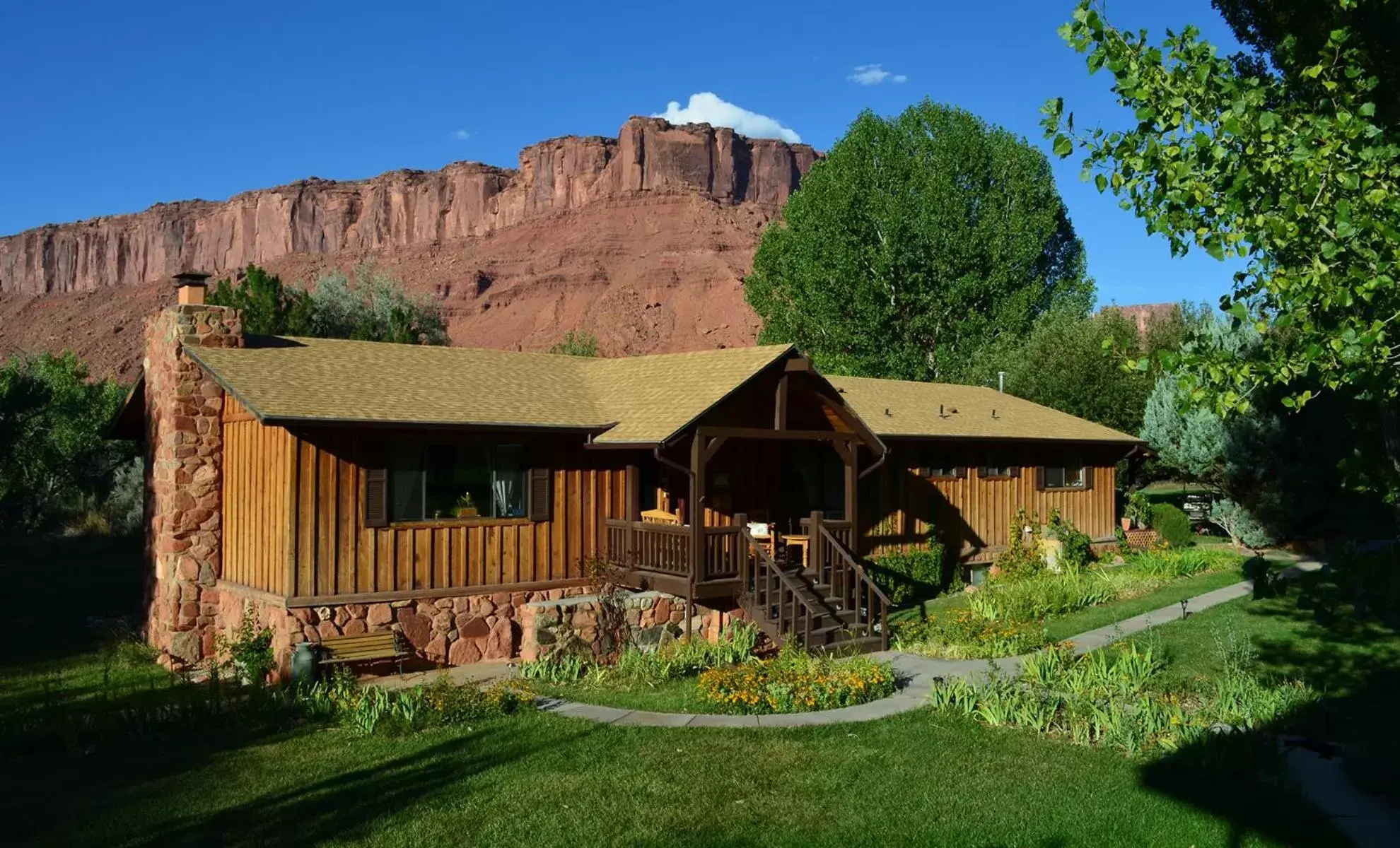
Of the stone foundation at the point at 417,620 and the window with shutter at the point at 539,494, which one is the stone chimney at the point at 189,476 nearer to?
the stone foundation at the point at 417,620

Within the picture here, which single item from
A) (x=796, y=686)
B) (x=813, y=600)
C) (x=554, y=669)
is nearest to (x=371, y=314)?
(x=813, y=600)

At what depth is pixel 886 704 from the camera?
11617 millimetres

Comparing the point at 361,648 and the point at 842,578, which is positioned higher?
the point at 842,578

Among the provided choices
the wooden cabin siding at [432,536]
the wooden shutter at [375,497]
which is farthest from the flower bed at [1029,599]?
the wooden shutter at [375,497]

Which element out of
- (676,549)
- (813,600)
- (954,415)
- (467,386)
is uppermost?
(467,386)

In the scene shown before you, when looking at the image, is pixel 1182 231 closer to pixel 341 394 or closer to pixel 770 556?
pixel 770 556

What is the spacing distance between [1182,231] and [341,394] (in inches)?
435

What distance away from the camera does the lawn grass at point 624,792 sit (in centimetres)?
759

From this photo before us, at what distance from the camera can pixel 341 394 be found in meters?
14.2

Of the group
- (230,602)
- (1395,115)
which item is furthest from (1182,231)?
(230,602)

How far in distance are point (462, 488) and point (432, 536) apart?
32.7 inches

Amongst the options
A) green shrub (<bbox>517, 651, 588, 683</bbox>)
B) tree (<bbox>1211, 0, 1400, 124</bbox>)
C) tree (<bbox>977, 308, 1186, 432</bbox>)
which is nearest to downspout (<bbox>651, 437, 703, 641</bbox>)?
green shrub (<bbox>517, 651, 588, 683</bbox>)

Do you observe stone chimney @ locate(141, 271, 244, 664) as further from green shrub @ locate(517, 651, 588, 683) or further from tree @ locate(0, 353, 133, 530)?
tree @ locate(0, 353, 133, 530)

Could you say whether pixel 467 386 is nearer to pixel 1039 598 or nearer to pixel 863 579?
pixel 863 579
